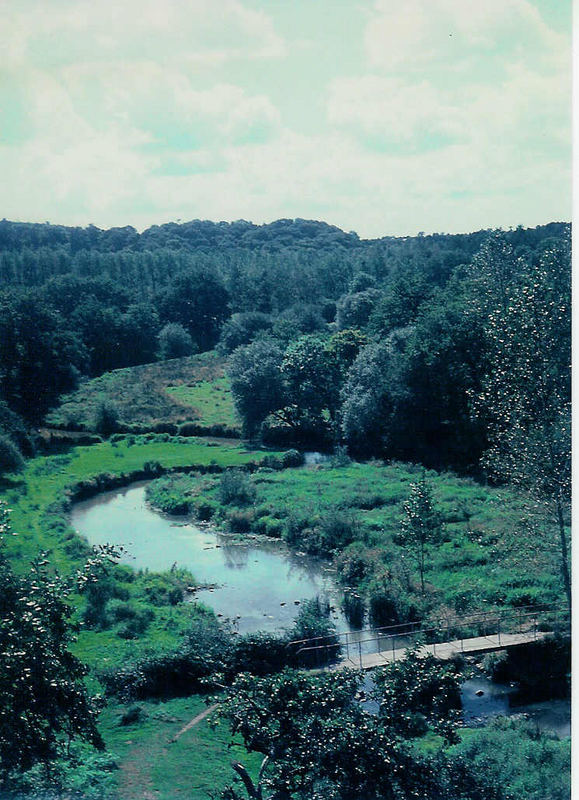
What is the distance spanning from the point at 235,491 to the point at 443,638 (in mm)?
4922

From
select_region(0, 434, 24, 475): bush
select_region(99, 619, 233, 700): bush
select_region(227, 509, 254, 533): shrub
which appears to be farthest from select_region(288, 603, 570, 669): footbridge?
select_region(0, 434, 24, 475): bush

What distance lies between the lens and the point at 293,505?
32.3 ft

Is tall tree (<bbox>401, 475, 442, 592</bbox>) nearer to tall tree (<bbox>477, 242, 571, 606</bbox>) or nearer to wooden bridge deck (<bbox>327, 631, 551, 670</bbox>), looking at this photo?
tall tree (<bbox>477, 242, 571, 606</bbox>)

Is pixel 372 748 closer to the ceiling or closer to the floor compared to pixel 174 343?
closer to the floor

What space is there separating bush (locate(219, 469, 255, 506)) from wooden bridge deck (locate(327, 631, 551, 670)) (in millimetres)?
4647

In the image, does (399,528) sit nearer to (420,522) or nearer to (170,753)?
(420,522)

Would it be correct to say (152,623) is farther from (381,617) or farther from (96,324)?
(96,324)

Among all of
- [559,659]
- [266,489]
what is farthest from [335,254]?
[559,659]

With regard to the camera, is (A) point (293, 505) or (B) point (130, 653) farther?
(A) point (293, 505)

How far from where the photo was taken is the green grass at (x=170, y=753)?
4.07 m

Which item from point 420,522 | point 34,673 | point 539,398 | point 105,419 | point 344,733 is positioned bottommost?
point 420,522

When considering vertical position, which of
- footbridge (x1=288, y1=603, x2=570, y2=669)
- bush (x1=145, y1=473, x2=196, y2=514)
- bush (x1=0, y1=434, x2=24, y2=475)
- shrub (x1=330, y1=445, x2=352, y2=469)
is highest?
bush (x1=0, y1=434, x2=24, y2=475)

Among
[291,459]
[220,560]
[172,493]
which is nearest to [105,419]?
[172,493]

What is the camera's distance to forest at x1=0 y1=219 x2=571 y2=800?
137 inches
